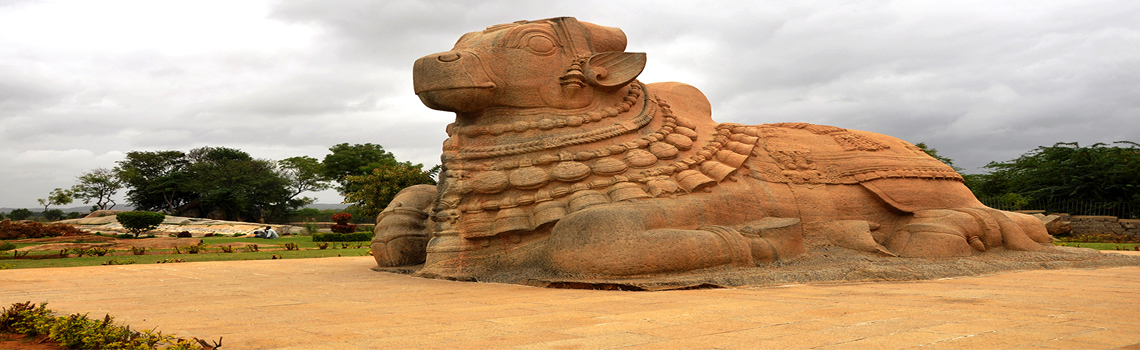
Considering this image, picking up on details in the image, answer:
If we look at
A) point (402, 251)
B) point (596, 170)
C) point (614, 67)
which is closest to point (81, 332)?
point (596, 170)

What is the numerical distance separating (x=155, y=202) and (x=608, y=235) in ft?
153

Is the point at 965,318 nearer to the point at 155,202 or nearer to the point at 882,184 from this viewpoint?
the point at 882,184

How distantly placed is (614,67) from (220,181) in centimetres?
4170

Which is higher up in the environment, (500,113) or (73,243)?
(500,113)

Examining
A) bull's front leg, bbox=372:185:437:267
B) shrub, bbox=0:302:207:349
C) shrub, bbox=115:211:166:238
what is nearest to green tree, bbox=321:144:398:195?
shrub, bbox=115:211:166:238

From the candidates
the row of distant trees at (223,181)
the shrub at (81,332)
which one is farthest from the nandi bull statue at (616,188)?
the row of distant trees at (223,181)

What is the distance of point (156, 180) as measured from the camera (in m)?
42.1

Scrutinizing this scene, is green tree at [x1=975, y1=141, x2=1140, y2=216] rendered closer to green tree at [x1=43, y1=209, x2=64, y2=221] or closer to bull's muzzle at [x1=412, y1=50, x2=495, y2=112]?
bull's muzzle at [x1=412, y1=50, x2=495, y2=112]

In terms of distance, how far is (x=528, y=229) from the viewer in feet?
18.6

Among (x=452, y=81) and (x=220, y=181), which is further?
(x=220, y=181)

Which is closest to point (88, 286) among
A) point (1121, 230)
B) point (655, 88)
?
point (655, 88)

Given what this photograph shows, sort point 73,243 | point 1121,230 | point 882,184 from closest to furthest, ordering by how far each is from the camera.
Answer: point 882,184
point 73,243
point 1121,230

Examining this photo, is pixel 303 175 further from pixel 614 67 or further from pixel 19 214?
pixel 614 67

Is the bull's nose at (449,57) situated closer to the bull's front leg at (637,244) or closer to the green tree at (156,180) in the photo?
the bull's front leg at (637,244)
